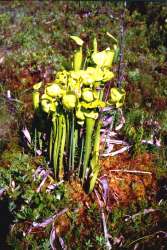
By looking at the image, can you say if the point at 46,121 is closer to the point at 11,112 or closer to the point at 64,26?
the point at 11,112

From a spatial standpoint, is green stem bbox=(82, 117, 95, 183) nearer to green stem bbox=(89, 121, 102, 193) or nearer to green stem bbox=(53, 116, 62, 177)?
green stem bbox=(89, 121, 102, 193)

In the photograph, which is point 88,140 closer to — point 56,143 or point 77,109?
point 56,143

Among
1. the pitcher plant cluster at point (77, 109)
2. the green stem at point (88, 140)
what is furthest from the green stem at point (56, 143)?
the green stem at point (88, 140)

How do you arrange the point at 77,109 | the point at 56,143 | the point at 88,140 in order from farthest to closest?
the point at 56,143 < the point at 88,140 < the point at 77,109

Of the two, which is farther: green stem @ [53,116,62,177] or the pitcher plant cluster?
green stem @ [53,116,62,177]

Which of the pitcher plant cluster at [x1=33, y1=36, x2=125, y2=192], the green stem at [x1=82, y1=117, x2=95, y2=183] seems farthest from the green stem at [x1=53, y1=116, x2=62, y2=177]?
the green stem at [x1=82, y1=117, x2=95, y2=183]

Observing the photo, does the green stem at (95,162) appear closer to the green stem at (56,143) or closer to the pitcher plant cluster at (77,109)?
the pitcher plant cluster at (77,109)

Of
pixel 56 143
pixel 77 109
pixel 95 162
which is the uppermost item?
pixel 77 109

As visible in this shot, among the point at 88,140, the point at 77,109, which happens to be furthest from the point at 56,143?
the point at 77,109

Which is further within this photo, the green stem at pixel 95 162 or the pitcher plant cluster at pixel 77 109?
the green stem at pixel 95 162
